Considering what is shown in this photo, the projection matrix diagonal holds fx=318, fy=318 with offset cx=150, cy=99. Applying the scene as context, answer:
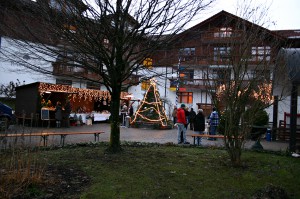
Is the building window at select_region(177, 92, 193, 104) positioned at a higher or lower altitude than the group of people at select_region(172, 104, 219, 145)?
higher

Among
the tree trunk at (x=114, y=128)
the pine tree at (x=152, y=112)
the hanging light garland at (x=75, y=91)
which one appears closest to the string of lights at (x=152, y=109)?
the pine tree at (x=152, y=112)

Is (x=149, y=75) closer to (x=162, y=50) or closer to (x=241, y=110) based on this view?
(x=162, y=50)

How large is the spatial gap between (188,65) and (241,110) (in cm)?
224

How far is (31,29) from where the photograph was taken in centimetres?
Result: 782

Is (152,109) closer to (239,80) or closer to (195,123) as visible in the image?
(195,123)

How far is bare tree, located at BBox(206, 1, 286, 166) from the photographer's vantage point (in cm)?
816

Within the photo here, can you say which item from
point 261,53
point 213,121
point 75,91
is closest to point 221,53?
point 261,53

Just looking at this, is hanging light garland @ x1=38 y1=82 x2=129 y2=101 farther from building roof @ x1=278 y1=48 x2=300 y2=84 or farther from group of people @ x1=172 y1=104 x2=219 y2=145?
building roof @ x1=278 y1=48 x2=300 y2=84

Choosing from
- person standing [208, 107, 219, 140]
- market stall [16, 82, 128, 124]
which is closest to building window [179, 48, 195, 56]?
person standing [208, 107, 219, 140]

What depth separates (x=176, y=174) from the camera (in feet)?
22.7

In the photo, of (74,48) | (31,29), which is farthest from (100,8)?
(31,29)

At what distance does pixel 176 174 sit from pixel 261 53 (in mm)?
5203

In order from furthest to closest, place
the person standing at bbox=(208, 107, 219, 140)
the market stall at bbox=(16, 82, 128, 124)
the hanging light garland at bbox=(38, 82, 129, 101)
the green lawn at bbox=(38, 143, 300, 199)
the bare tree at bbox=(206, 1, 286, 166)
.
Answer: the hanging light garland at bbox=(38, 82, 129, 101) → the market stall at bbox=(16, 82, 128, 124) → the person standing at bbox=(208, 107, 219, 140) → the bare tree at bbox=(206, 1, 286, 166) → the green lawn at bbox=(38, 143, 300, 199)

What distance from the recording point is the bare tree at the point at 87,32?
7418 millimetres
